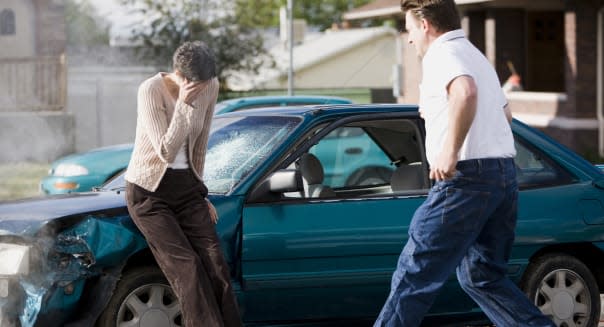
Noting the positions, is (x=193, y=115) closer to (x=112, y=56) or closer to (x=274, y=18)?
(x=112, y=56)

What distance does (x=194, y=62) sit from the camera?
609cm

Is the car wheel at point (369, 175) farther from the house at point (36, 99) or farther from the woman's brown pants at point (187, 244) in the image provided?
the house at point (36, 99)

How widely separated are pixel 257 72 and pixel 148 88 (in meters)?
21.9

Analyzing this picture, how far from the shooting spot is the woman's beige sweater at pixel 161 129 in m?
6.11

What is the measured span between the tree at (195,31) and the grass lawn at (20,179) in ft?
18.6

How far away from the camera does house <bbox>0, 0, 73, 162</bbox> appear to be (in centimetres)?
2475

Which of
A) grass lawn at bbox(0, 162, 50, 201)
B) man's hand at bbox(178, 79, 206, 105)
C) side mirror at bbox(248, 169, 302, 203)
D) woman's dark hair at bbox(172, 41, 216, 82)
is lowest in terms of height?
grass lawn at bbox(0, 162, 50, 201)

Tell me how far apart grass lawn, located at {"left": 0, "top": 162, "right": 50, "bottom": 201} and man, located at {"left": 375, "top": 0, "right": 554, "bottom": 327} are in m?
11.7

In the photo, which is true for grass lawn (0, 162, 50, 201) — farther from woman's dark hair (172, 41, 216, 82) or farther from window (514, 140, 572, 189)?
woman's dark hair (172, 41, 216, 82)

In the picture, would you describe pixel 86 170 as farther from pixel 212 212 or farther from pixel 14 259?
pixel 212 212

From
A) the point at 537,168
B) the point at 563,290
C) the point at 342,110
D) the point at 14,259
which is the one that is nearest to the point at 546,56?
the point at 537,168

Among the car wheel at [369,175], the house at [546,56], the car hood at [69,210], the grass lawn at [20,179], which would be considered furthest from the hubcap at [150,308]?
the house at [546,56]

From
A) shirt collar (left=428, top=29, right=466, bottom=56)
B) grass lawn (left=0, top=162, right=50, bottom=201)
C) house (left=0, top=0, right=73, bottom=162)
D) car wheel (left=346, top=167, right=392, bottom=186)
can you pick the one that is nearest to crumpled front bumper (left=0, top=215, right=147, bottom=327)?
shirt collar (left=428, top=29, right=466, bottom=56)

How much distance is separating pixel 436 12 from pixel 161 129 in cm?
157
